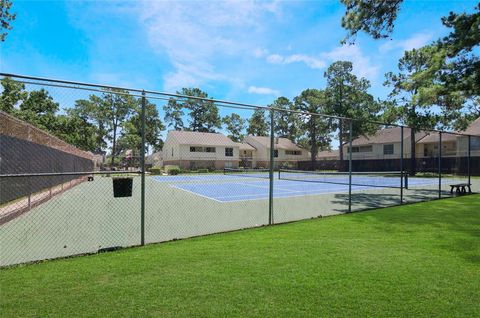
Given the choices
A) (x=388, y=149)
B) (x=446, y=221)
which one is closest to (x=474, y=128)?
(x=388, y=149)

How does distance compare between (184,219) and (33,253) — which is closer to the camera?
(33,253)

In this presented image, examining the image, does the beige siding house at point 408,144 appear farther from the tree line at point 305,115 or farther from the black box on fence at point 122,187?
the black box on fence at point 122,187

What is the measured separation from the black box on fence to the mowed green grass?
1171mm

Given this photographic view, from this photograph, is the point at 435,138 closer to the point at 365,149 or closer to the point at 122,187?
the point at 365,149

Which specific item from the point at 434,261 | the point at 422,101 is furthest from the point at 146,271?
the point at 422,101

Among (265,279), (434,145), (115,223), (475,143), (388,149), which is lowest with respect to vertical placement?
(115,223)

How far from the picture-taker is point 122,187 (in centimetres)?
608

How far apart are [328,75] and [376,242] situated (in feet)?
163

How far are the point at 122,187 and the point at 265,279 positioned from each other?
3.56m

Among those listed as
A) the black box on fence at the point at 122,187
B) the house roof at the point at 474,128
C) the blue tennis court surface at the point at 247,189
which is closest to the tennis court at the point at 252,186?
the blue tennis court surface at the point at 247,189

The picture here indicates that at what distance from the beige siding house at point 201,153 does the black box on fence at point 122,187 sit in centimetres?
123

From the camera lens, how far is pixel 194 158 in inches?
269

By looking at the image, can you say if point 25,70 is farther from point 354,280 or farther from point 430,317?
point 430,317

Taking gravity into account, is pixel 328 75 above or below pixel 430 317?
above
